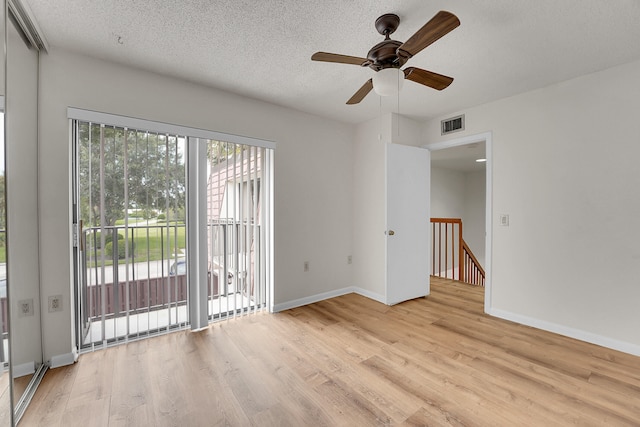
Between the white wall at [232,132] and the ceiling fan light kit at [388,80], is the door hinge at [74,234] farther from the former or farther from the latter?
the ceiling fan light kit at [388,80]

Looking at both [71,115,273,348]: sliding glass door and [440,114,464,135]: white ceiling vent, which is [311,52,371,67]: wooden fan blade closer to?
[71,115,273,348]: sliding glass door

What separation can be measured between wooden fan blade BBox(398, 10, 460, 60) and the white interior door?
1695 millimetres

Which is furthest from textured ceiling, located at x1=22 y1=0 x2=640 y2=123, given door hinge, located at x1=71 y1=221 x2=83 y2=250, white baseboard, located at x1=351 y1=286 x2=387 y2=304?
white baseboard, located at x1=351 y1=286 x2=387 y2=304

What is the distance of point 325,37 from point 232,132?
4.54ft

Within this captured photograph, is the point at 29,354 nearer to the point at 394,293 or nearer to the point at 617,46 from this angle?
the point at 394,293

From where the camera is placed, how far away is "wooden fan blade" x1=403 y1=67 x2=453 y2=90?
179 centimetres

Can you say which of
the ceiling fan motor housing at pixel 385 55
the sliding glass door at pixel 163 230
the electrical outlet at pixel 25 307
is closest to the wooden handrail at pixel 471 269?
the sliding glass door at pixel 163 230

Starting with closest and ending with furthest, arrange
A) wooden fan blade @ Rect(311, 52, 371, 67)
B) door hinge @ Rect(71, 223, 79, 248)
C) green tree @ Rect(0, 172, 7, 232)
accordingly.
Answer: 1. green tree @ Rect(0, 172, 7, 232)
2. wooden fan blade @ Rect(311, 52, 371, 67)
3. door hinge @ Rect(71, 223, 79, 248)

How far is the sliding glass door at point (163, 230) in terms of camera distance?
2227 mm

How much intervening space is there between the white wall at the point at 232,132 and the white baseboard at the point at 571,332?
1.85 meters

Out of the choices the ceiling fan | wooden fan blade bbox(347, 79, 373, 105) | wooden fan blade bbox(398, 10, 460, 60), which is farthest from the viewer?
wooden fan blade bbox(347, 79, 373, 105)

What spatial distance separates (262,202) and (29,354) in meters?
2.15

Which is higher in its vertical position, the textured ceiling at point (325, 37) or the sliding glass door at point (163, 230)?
the textured ceiling at point (325, 37)

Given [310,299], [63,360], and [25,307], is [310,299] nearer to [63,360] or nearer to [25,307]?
[63,360]
